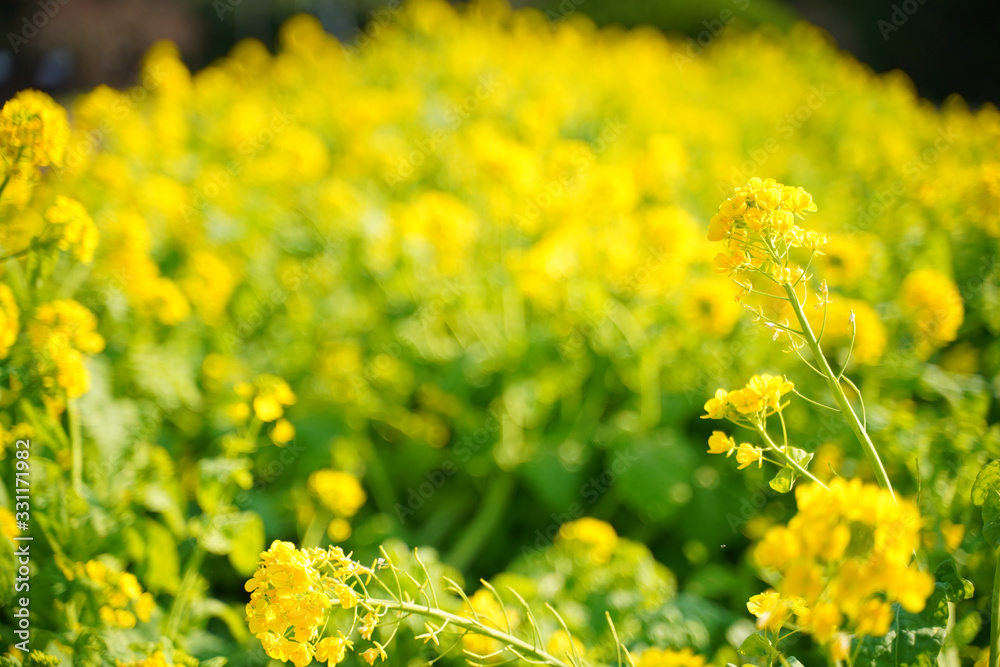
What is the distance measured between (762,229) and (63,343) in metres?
1.39

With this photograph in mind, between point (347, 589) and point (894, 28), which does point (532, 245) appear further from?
point (894, 28)

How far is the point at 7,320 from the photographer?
1.30 metres

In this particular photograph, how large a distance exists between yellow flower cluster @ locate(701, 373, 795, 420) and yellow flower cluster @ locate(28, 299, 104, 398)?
124cm

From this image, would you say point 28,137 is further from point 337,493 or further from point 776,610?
point 776,610

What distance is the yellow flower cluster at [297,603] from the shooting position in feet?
2.85

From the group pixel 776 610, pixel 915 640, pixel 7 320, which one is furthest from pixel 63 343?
pixel 915 640

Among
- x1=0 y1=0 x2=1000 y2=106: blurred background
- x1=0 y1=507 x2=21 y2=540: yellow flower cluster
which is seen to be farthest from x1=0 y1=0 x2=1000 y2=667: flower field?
x1=0 y1=0 x2=1000 y2=106: blurred background

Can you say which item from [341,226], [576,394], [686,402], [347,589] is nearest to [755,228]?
[347,589]

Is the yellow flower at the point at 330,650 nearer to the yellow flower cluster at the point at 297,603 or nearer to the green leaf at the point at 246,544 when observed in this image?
the yellow flower cluster at the point at 297,603

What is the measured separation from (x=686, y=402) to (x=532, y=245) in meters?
1.26

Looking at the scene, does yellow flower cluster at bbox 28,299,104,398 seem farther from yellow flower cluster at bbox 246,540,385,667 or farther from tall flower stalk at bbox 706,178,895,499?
tall flower stalk at bbox 706,178,895,499

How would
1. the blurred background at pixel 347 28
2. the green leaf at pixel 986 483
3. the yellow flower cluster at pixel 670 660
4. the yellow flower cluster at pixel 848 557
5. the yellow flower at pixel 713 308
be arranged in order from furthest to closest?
the blurred background at pixel 347 28 → the yellow flower at pixel 713 308 → the yellow flower cluster at pixel 670 660 → the green leaf at pixel 986 483 → the yellow flower cluster at pixel 848 557

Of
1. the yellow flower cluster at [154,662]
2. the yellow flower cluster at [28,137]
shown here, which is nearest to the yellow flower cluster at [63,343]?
the yellow flower cluster at [28,137]

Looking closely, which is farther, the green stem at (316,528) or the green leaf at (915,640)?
the green stem at (316,528)
